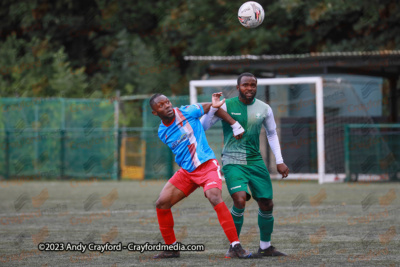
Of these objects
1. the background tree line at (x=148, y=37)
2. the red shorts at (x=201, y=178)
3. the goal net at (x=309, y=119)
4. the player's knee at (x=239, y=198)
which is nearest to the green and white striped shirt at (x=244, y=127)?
the red shorts at (x=201, y=178)

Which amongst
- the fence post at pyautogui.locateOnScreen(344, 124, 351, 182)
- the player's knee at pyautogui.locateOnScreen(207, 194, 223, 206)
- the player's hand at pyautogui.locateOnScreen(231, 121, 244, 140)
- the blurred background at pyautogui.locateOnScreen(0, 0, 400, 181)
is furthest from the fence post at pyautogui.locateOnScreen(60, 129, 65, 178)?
the player's knee at pyautogui.locateOnScreen(207, 194, 223, 206)

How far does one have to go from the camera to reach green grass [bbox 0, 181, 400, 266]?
7.66 meters

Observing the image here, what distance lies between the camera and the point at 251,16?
9.96m

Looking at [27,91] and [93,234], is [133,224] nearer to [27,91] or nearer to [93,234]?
[93,234]

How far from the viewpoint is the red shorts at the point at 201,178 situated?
25.4ft

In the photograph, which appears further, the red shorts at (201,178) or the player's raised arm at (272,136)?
the player's raised arm at (272,136)

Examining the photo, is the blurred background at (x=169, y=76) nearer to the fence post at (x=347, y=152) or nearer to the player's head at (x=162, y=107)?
the fence post at (x=347, y=152)

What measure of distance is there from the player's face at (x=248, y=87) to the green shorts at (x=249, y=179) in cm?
73

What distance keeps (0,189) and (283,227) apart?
11.1 metres

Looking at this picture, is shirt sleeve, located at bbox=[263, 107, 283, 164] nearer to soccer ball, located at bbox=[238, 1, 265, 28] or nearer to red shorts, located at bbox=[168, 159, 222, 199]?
red shorts, located at bbox=[168, 159, 222, 199]

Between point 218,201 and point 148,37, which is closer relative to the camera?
point 218,201

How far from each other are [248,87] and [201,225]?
11.9ft

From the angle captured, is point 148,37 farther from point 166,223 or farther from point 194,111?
point 166,223

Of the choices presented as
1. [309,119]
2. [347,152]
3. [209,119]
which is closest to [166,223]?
[209,119]
